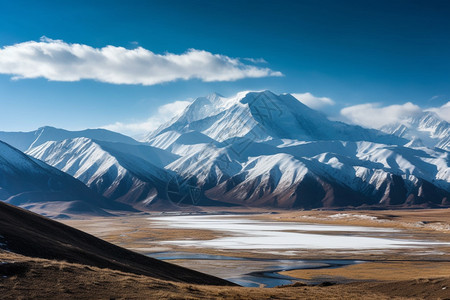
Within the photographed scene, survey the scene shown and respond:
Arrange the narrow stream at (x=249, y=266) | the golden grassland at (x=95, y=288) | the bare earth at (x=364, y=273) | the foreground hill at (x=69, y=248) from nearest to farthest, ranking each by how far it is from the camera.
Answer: the golden grassland at (x=95, y=288)
the bare earth at (x=364, y=273)
the foreground hill at (x=69, y=248)
the narrow stream at (x=249, y=266)

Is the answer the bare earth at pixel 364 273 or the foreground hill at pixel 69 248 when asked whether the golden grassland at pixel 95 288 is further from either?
the foreground hill at pixel 69 248

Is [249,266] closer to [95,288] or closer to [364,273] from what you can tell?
[364,273]

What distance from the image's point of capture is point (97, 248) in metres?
57.3

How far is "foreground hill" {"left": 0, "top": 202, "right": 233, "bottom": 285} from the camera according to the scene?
43500 mm

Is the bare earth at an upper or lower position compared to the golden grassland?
lower

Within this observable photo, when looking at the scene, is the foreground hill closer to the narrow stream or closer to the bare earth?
the narrow stream

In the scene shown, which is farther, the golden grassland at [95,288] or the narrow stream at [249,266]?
the narrow stream at [249,266]

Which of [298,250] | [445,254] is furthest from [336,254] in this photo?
[445,254]

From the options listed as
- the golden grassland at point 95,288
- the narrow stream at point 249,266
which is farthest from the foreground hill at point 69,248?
the golden grassland at point 95,288

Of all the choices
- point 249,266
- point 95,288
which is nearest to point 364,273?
point 249,266

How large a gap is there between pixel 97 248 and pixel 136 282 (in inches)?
973

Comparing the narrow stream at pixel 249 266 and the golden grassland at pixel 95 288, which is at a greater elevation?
the golden grassland at pixel 95 288

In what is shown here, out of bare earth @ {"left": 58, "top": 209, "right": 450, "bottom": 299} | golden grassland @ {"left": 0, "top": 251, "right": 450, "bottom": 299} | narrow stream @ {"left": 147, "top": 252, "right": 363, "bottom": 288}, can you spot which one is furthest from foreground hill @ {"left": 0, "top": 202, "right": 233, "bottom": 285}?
bare earth @ {"left": 58, "top": 209, "right": 450, "bottom": 299}

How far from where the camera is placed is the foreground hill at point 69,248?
143 feet
